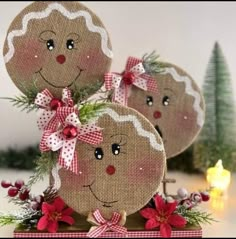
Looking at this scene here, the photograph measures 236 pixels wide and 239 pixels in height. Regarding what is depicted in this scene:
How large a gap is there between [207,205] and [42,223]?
44 cm

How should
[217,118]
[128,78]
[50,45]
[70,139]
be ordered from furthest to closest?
1. [217,118]
2. [128,78]
3. [50,45]
4. [70,139]

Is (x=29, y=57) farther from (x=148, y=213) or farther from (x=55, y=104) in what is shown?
(x=148, y=213)

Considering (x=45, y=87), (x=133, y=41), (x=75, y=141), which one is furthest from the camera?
(x=133, y=41)

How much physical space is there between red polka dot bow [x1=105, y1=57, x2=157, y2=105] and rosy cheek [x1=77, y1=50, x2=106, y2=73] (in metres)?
0.07

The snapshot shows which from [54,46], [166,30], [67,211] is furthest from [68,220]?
[166,30]

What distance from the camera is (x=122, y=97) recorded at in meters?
1.04

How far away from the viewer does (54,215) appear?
2.78 feet

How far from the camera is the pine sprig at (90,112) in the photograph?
2.67 feet

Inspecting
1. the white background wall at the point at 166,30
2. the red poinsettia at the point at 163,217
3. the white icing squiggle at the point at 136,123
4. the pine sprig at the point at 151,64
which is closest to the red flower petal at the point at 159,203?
the red poinsettia at the point at 163,217

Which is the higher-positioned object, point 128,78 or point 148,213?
point 128,78

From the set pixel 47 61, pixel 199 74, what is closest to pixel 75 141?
pixel 47 61

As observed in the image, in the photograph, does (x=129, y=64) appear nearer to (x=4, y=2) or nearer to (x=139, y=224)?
(x=139, y=224)

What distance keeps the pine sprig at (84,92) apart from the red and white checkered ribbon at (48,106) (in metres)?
0.03

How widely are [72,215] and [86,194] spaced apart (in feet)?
0.26
